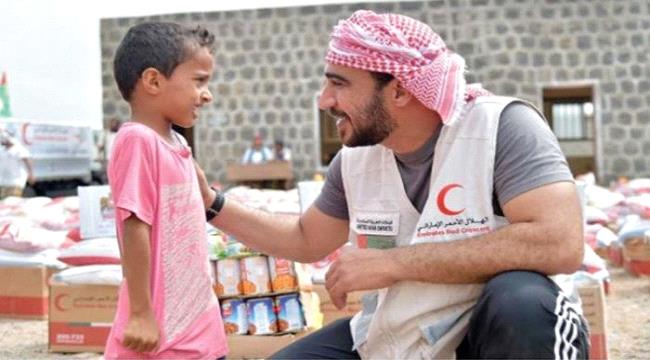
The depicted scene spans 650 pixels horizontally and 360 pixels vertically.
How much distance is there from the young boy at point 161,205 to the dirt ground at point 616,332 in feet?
6.60

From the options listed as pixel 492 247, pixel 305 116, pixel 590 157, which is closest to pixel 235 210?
pixel 492 247

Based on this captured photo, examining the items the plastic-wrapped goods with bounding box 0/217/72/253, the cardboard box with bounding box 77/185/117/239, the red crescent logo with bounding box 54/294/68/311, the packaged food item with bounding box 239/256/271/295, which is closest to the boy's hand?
the packaged food item with bounding box 239/256/271/295

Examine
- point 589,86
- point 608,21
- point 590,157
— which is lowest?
point 590,157

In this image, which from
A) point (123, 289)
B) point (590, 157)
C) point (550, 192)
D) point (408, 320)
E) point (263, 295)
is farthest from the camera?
point (590, 157)

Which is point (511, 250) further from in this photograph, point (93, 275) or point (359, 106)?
point (93, 275)

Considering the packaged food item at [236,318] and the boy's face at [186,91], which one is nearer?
the boy's face at [186,91]

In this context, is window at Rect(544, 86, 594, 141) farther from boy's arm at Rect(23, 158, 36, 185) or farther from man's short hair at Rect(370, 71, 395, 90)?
man's short hair at Rect(370, 71, 395, 90)

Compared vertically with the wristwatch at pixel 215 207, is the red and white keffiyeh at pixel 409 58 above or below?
above

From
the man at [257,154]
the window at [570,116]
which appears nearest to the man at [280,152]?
the man at [257,154]

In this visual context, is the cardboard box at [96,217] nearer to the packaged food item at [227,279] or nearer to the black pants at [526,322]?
the packaged food item at [227,279]

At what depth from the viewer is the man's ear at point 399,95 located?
1962 millimetres

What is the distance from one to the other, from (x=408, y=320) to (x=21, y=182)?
417 inches

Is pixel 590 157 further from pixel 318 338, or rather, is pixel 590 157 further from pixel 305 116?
pixel 318 338

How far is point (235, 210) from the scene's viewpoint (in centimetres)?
236
